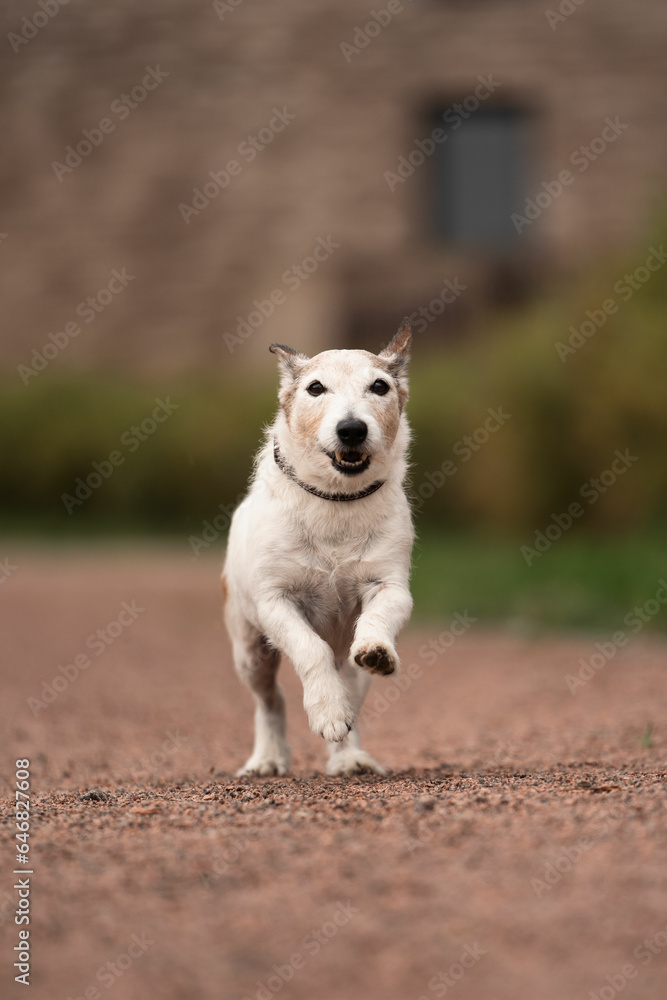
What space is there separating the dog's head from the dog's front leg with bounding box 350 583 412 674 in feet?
1.75

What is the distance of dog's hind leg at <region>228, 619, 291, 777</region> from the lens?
6051 mm

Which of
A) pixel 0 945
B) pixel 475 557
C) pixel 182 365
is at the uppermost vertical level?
pixel 182 365

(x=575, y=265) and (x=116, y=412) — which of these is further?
(x=575, y=265)

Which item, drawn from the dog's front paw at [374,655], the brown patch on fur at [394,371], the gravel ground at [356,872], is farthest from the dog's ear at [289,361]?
the gravel ground at [356,872]

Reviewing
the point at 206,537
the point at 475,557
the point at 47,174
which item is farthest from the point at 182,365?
the point at 475,557

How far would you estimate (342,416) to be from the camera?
17.6ft

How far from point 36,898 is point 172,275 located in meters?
30.2

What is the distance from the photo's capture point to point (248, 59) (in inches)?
1256

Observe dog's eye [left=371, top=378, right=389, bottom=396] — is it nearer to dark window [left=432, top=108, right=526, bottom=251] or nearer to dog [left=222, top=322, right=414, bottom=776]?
dog [left=222, top=322, right=414, bottom=776]

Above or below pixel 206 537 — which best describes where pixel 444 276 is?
above

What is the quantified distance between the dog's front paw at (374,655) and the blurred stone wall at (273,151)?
86.7 feet

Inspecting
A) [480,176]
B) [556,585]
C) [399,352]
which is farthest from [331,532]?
[480,176]

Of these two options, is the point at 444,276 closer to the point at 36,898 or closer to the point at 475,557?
the point at 475,557

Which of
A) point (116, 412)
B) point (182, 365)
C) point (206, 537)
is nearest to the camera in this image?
point (206, 537)
